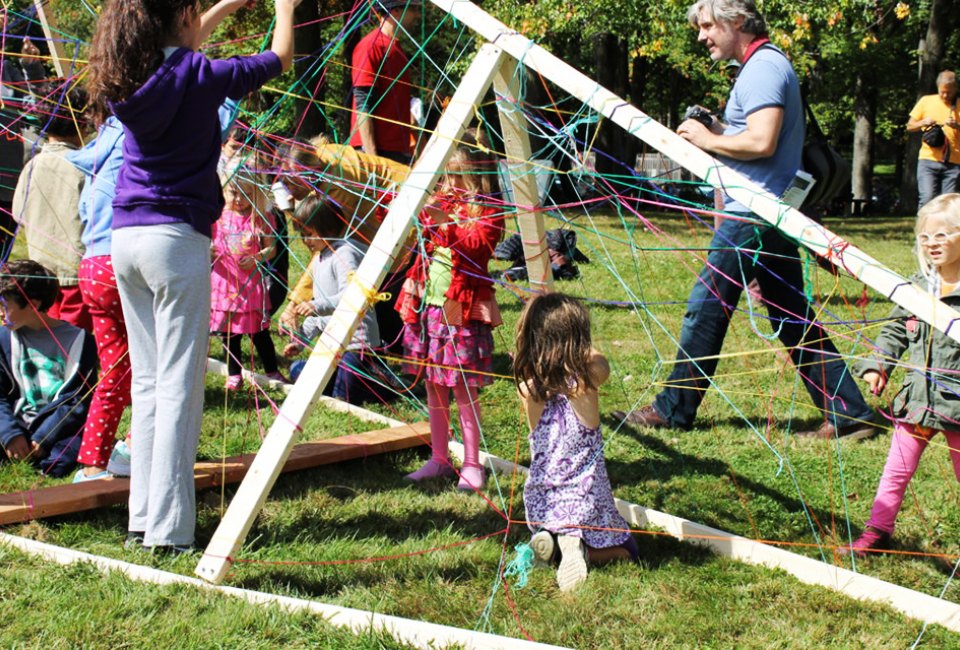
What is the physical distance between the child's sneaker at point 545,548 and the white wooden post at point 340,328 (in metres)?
0.94

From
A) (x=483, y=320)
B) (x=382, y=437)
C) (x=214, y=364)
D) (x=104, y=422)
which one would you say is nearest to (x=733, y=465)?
(x=483, y=320)

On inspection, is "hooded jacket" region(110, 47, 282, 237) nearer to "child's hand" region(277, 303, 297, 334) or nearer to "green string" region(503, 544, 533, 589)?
"green string" region(503, 544, 533, 589)

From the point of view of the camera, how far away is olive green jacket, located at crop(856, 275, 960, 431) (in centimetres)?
315

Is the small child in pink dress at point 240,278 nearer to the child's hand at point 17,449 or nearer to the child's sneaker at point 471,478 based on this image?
the child's hand at point 17,449

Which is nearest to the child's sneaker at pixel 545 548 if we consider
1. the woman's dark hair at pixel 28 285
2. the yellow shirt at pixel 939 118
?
the woman's dark hair at pixel 28 285

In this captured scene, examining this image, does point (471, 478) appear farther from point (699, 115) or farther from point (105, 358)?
point (699, 115)

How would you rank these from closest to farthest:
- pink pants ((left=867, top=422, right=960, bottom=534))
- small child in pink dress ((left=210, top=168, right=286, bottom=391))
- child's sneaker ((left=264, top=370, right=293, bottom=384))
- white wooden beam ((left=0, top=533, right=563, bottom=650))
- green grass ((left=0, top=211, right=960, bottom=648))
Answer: white wooden beam ((left=0, top=533, right=563, bottom=650)), green grass ((left=0, top=211, right=960, bottom=648)), pink pants ((left=867, top=422, right=960, bottom=534)), small child in pink dress ((left=210, top=168, right=286, bottom=391)), child's sneaker ((left=264, top=370, right=293, bottom=384))

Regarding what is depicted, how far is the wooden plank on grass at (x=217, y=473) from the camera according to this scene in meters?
3.46

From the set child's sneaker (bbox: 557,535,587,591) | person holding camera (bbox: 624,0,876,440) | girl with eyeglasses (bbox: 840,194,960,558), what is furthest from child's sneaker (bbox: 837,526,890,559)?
child's sneaker (bbox: 557,535,587,591)

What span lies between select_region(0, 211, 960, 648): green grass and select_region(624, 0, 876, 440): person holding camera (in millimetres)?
187

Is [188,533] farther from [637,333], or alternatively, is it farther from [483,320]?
[637,333]

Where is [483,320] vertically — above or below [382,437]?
above

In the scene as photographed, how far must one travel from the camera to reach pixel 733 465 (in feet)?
14.0

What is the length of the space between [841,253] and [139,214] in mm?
2081
